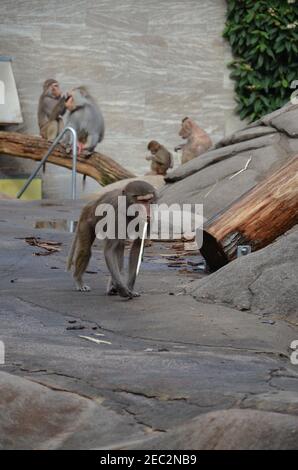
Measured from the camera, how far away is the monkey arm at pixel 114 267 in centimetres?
802

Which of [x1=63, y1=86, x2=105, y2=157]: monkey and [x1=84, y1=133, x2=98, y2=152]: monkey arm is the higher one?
[x1=63, y1=86, x2=105, y2=157]: monkey

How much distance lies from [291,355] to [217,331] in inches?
25.5

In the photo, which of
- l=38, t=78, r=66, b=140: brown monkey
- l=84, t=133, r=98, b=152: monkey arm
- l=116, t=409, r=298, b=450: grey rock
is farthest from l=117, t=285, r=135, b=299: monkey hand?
l=38, t=78, r=66, b=140: brown monkey

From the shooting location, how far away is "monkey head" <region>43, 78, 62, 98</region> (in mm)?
21500

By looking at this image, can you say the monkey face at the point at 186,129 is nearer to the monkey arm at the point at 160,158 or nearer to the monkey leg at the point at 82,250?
the monkey arm at the point at 160,158

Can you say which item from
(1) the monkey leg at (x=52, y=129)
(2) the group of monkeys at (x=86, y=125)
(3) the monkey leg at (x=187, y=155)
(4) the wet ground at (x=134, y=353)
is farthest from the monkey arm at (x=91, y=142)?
(4) the wet ground at (x=134, y=353)

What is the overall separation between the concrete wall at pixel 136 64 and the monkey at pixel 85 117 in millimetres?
956

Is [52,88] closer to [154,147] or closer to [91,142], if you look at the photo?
[91,142]

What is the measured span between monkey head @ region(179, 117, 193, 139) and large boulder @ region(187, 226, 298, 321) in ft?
42.5

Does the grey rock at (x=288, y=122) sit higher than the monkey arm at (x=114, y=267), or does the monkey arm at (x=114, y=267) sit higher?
the monkey arm at (x=114, y=267)

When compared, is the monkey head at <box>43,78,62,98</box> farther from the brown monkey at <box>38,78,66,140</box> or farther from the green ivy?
the green ivy

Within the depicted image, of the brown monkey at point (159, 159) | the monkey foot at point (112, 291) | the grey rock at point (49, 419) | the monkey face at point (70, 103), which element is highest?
the grey rock at point (49, 419)

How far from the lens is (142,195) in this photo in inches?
306

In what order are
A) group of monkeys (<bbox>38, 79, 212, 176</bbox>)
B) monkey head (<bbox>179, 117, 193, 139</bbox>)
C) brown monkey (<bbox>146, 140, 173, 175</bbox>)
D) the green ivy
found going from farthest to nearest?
the green ivy, monkey head (<bbox>179, 117, 193, 139</bbox>), group of monkeys (<bbox>38, 79, 212, 176</bbox>), brown monkey (<bbox>146, 140, 173, 175</bbox>)
